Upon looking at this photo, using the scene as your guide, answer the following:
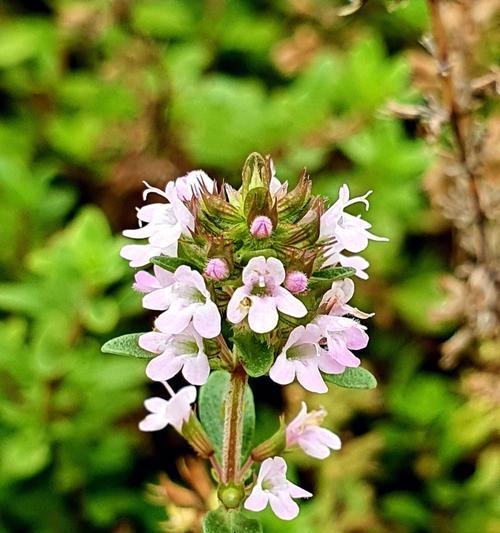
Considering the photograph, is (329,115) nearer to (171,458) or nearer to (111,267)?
(111,267)

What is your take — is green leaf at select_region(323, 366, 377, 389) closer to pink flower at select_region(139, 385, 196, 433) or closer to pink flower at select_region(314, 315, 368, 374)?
pink flower at select_region(314, 315, 368, 374)

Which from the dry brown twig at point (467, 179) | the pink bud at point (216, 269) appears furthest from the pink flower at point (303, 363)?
the dry brown twig at point (467, 179)

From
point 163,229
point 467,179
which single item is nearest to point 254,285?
point 163,229

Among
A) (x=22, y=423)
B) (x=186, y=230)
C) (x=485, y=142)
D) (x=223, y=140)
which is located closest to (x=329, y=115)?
(x=223, y=140)

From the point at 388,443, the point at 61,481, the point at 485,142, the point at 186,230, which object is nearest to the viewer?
the point at 186,230

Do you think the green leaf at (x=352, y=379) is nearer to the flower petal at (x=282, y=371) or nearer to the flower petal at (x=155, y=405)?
the flower petal at (x=282, y=371)

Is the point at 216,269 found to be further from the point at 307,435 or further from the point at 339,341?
the point at 307,435

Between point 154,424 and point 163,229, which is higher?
point 163,229
